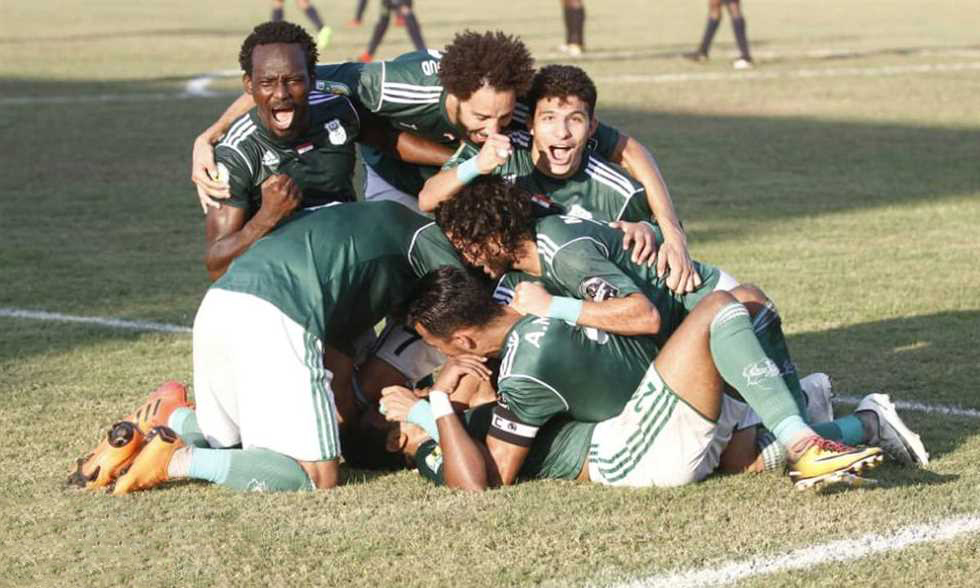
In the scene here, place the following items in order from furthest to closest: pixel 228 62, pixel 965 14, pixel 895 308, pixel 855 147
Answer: pixel 965 14, pixel 228 62, pixel 855 147, pixel 895 308

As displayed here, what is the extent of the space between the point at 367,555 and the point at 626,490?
116 cm

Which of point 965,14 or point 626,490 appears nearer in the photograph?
point 626,490

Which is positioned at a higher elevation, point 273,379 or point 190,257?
point 273,379

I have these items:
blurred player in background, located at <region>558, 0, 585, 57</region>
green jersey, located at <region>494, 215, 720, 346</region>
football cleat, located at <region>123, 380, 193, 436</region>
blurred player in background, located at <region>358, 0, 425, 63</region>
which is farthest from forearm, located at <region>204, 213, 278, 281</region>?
blurred player in background, located at <region>558, 0, 585, 57</region>

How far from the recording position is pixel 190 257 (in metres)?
11.3

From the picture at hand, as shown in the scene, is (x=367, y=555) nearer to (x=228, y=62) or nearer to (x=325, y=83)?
(x=325, y=83)

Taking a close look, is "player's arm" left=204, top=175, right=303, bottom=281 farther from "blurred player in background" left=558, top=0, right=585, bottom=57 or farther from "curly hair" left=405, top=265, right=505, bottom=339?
"blurred player in background" left=558, top=0, right=585, bottom=57

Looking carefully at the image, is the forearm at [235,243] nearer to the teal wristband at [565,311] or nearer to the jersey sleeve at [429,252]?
the jersey sleeve at [429,252]

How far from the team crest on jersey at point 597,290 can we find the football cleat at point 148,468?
176 cm

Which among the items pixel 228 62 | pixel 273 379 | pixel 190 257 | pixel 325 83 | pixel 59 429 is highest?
pixel 325 83

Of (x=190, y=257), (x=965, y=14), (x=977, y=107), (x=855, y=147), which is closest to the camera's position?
(x=190, y=257)

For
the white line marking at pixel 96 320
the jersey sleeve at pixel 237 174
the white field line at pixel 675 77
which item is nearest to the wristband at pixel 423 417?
the jersey sleeve at pixel 237 174

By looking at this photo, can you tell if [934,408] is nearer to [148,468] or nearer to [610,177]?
[610,177]

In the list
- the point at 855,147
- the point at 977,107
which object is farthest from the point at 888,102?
the point at 855,147
